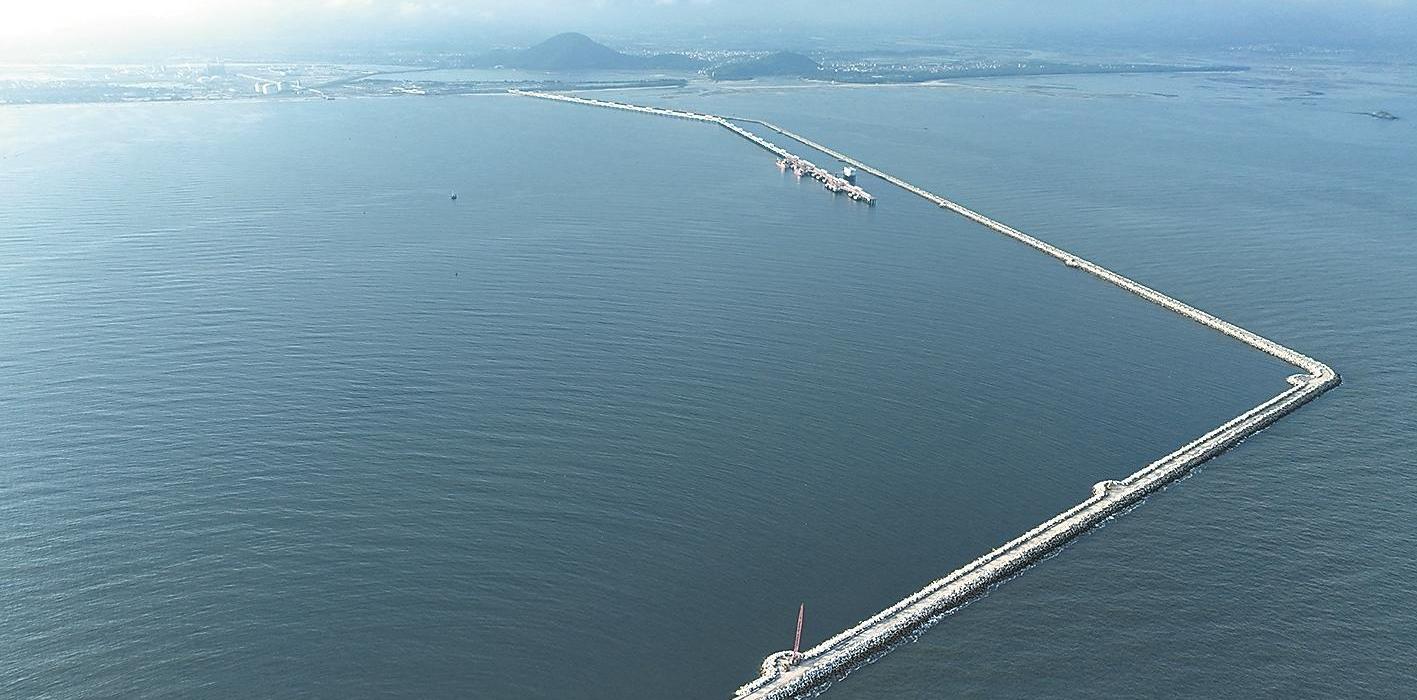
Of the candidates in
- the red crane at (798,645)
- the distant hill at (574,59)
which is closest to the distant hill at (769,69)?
the distant hill at (574,59)

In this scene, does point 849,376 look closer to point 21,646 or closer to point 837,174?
point 21,646

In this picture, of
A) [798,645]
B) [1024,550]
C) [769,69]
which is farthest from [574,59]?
[798,645]

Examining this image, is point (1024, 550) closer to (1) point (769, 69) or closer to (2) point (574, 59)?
(1) point (769, 69)

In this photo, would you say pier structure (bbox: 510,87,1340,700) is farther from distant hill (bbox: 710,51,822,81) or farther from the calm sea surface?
distant hill (bbox: 710,51,822,81)

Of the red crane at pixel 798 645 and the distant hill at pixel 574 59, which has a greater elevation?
the distant hill at pixel 574 59

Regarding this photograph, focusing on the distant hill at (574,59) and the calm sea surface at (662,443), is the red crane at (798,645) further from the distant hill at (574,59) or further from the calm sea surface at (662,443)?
the distant hill at (574,59)
